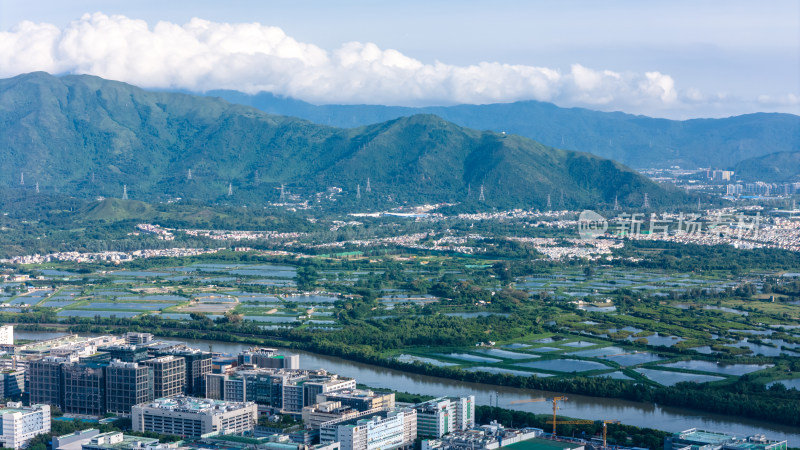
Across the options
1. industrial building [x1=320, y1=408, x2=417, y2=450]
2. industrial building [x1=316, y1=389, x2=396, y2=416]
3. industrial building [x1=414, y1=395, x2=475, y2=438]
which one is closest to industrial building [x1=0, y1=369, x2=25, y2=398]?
industrial building [x1=316, y1=389, x2=396, y2=416]

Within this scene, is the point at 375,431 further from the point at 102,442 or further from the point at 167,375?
the point at 167,375

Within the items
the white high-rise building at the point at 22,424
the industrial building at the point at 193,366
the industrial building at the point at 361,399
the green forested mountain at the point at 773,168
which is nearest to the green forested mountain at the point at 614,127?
the green forested mountain at the point at 773,168

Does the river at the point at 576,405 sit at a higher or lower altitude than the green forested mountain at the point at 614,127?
lower

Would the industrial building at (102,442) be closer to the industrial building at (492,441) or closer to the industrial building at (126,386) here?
the industrial building at (126,386)

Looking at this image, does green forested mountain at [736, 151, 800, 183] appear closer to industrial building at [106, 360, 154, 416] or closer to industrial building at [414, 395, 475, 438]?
industrial building at [414, 395, 475, 438]

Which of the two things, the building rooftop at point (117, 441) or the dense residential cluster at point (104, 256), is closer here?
the building rooftop at point (117, 441)

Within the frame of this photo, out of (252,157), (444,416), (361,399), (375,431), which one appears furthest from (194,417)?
(252,157)

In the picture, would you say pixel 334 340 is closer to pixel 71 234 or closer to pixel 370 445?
pixel 370 445
